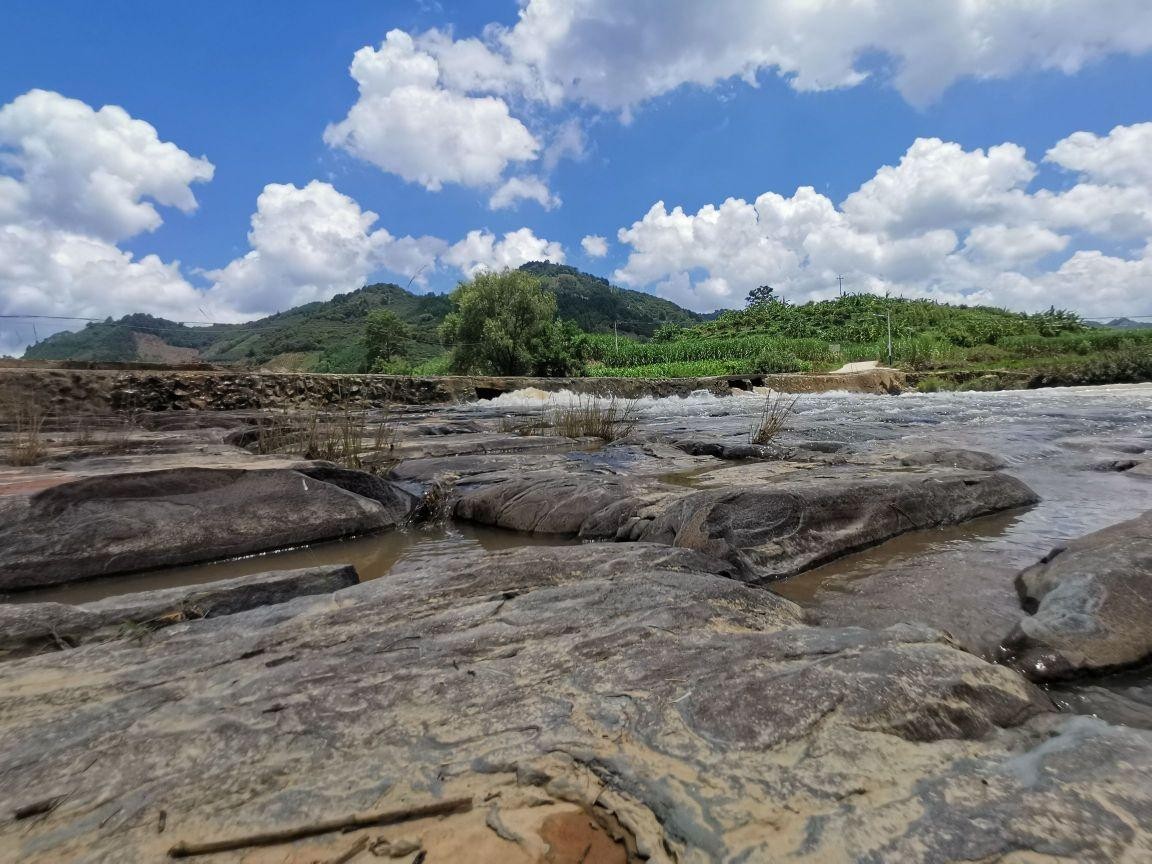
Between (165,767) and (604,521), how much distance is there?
109 inches

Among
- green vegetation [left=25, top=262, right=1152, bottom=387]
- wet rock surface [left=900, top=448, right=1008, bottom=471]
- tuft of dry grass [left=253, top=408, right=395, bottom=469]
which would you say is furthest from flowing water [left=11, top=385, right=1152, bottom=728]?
green vegetation [left=25, top=262, right=1152, bottom=387]

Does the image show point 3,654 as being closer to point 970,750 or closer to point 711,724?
point 711,724

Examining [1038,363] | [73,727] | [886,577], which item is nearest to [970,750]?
[886,577]

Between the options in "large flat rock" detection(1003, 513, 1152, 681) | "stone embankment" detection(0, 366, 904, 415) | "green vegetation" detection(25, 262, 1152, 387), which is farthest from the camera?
"green vegetation" detection(25, 262, 1152, 387)

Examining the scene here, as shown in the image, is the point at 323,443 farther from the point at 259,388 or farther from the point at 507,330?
the point at 507,330

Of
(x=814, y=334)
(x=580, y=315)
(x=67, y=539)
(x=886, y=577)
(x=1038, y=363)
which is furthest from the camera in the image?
(x=580, y=315)

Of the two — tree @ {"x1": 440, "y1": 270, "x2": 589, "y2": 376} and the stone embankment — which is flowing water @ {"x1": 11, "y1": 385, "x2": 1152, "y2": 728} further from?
tree @ {"x1": 440, "y1": 270, "x2": 589, "y2": 376}

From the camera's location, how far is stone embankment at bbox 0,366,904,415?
10.2 metres

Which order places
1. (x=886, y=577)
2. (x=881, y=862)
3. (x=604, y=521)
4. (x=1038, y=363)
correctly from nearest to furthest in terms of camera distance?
1. (x=881, y=862)
2. (x=886, y=577)
3. (x=604, y=521)
4. (x=1038, y=363)

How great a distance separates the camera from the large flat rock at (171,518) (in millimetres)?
3074

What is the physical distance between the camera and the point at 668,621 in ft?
6.21

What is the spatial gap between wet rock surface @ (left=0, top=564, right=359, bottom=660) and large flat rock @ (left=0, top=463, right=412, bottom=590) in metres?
1.03

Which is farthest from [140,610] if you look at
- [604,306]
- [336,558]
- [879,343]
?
[604,306]

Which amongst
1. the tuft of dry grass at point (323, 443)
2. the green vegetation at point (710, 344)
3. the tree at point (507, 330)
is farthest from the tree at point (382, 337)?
the tuft of dry grass at point (323, 443)
